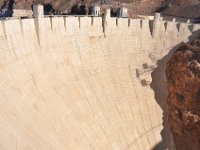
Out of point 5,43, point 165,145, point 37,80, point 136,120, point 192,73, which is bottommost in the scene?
point 165,145

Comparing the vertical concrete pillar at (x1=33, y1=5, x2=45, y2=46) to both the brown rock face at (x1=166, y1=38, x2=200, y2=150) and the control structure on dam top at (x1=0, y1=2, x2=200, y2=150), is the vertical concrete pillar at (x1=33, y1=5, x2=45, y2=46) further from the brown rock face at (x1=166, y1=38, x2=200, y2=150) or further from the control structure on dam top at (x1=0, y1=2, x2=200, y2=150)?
the brown rock face at (x1=166, y1=38, x2=200, y2=150)

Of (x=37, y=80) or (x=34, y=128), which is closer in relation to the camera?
(x=34, y=128)

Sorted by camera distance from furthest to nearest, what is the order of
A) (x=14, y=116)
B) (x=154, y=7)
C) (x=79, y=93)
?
(x=154, y=7) < (x=79, y=93) < (x=14, y=116)

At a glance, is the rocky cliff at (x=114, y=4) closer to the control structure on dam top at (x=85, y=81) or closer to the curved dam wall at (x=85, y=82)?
A: the control structure on dam top at (x=85, y=81)

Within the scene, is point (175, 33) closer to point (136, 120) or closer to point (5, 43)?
point (136, 120)

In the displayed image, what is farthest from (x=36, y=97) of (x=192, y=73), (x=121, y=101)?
(x=192, y=73)

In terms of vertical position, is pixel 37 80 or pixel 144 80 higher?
pixel 37 80
